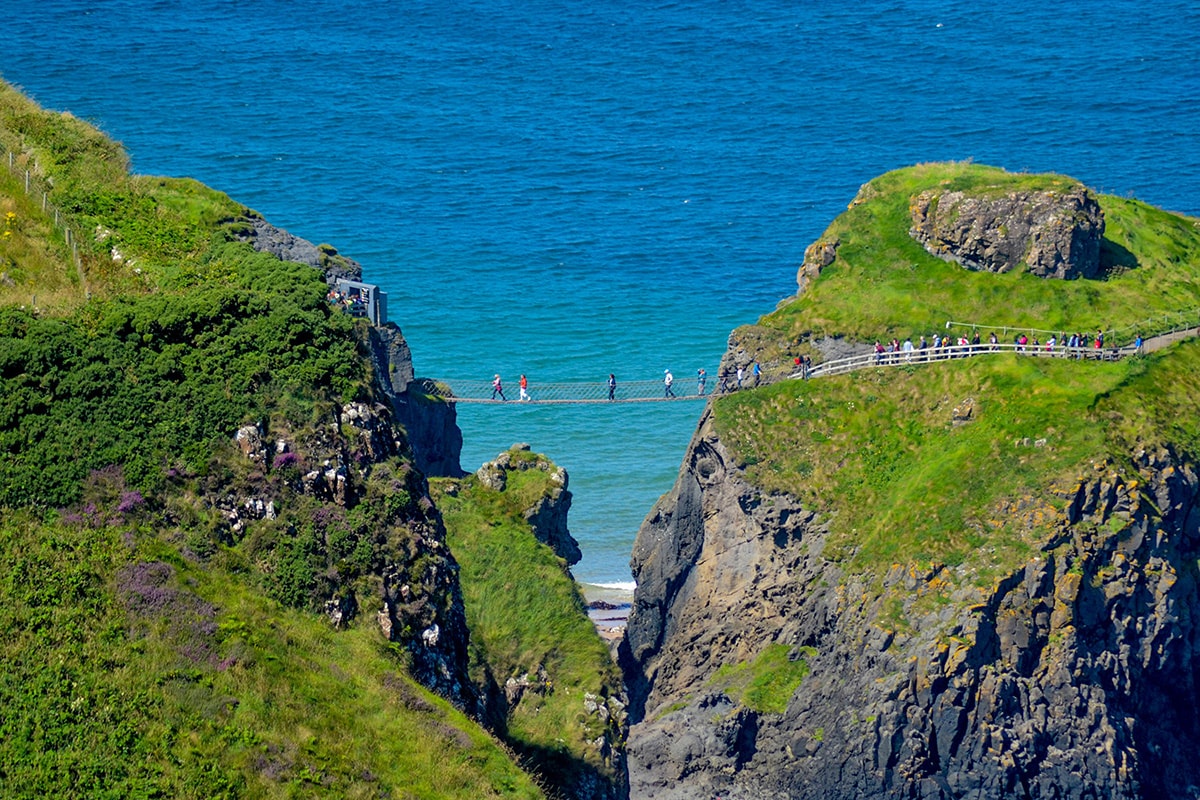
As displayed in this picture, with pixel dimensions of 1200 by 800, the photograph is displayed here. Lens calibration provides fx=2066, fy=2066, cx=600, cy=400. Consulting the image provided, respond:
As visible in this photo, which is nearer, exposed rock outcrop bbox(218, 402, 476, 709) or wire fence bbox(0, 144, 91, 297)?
A: exposed rock outcrop bbox(218, 402, 476, 709)

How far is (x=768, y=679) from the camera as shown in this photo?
278ft

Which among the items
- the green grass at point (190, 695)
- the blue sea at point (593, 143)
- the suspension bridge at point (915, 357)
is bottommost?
the green grass at point (190, 695)

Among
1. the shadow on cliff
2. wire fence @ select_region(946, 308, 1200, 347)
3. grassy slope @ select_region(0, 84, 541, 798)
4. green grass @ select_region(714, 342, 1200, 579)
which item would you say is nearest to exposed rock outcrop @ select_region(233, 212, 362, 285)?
grassy slope @ select_region(0, 84, 541, 798)

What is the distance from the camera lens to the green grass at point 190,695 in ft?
147

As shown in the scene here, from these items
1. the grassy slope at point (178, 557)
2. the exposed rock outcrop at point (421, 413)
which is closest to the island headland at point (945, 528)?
the exposed rock outcrop at point (421, 413)

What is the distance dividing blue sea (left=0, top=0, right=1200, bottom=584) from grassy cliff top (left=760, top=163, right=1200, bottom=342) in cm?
2900

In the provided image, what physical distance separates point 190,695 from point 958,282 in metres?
55.1

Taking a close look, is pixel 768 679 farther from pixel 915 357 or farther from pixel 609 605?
pixel 609 605

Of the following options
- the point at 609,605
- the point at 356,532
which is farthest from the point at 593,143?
the point at 356,532

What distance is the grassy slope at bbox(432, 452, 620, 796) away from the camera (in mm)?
66250

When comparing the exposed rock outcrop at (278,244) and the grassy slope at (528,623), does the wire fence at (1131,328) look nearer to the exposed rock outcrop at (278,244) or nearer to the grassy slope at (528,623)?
the grassy slope at (528,623)

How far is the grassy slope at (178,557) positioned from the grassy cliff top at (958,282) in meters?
37.7

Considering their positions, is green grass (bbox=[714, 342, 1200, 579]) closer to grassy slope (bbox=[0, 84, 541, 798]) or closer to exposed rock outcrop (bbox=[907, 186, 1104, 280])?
exposed rock outcrop (bbox=[907, 186, 1104, 280])

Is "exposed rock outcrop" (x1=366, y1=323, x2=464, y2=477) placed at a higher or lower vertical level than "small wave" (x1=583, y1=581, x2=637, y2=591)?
higher
